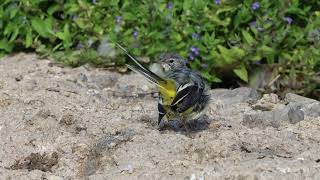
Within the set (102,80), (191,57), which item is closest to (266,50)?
(191,57)

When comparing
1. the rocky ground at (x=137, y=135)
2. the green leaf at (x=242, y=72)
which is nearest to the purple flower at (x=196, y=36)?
the green leaf at (x=242, y=72)

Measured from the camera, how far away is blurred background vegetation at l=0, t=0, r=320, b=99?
25.0ft

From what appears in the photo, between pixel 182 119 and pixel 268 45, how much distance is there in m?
2.05

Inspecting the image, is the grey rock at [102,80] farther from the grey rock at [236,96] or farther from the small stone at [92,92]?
the grey rock at [236,96]

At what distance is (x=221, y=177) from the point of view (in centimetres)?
507

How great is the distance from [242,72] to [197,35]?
22.2 inches

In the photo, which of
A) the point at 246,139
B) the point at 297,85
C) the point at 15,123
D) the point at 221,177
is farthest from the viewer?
the point at 297,85

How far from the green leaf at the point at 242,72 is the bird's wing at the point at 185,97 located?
1790mm

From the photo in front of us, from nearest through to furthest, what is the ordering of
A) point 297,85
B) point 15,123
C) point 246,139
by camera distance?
point 246,139 → point 15,123 → point 297,85

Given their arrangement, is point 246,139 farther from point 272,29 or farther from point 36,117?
point 272,29

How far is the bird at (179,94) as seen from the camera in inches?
224

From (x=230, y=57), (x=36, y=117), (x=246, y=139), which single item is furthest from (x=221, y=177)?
(x=230, y=57)

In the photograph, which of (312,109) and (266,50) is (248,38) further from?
(312,109)

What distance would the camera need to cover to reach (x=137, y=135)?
5.96 m
